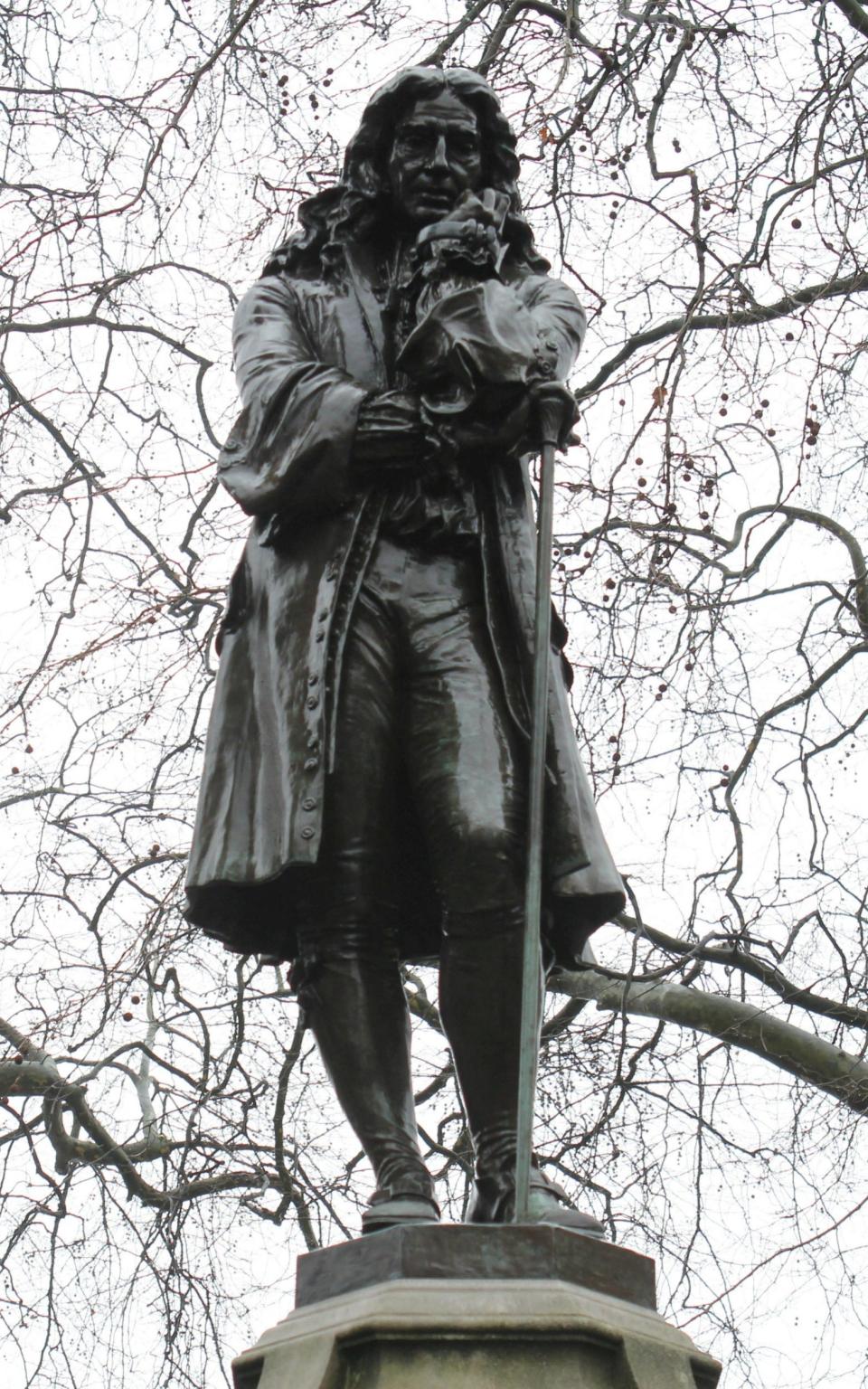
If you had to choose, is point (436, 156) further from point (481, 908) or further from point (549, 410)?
point (481, 908)

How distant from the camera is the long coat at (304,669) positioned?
10.7 ft

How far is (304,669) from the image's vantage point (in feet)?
10.9

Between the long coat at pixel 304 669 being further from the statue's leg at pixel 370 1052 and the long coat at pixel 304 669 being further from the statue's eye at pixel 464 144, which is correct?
the statue's eye at pixel 464 144

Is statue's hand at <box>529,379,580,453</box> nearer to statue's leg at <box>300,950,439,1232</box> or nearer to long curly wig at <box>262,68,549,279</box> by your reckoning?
long curly wig at <box>262,68,549,279</box>

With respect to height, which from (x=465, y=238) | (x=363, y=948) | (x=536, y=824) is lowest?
(x=363, y=948)

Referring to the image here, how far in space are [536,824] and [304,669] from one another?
48 centimetres

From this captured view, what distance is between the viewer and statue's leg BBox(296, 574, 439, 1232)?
3.18 metres

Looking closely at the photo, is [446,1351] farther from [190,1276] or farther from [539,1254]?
[190,1276]

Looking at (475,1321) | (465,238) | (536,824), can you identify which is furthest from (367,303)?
(475,1321)

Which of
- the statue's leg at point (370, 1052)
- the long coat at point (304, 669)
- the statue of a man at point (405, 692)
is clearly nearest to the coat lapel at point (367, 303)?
the statue of a man at point (405, 692)

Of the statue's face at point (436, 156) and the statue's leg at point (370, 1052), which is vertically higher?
the statue's face at point (436, 156)

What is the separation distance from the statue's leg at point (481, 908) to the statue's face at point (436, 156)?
39.0 inches

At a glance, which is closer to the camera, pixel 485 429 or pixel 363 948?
pixel 363 948

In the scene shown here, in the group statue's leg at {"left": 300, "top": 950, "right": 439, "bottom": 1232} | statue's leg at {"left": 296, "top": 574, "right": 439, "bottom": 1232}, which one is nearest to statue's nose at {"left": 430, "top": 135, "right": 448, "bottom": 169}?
statue's leg at {"left": 296, "top": 574, "right": 439, "bottom": 1232}
